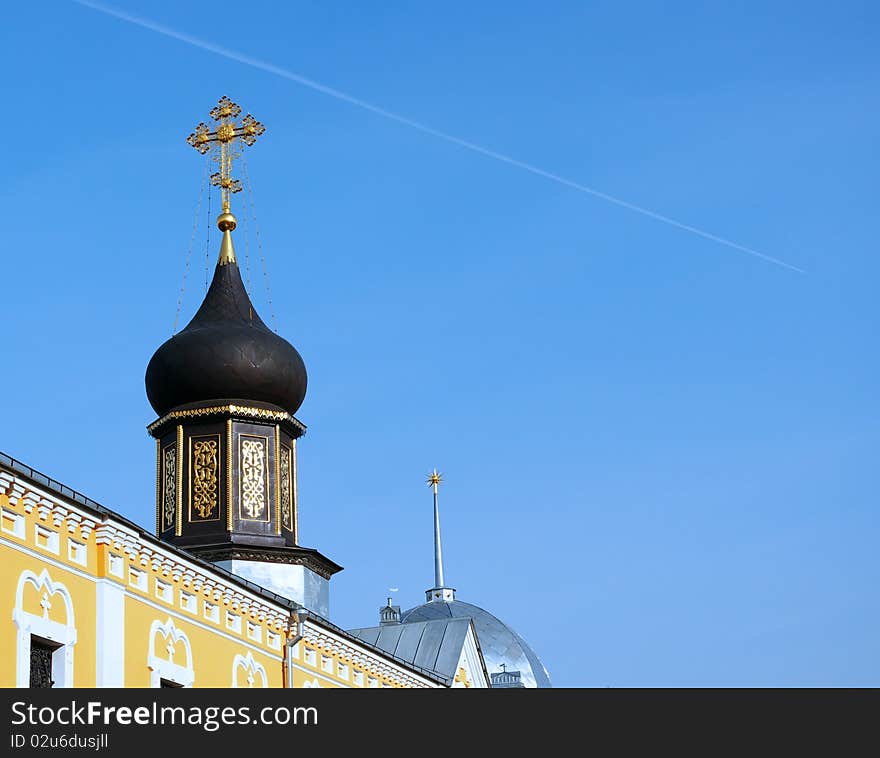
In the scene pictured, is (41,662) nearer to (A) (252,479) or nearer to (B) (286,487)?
(A) (252,479)

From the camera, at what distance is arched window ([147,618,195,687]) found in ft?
64.6

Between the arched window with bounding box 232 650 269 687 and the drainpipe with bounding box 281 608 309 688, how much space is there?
25.4 inches

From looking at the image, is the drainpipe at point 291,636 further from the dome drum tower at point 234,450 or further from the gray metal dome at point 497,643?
the gray metal dome at point 497,643

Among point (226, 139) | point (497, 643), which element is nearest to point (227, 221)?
point (226, 139)

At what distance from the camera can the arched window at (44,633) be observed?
56.2ft

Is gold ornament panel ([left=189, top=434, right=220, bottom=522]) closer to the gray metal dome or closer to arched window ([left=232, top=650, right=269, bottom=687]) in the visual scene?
arched window ([left=232, top=650, right=269, bottom=687])

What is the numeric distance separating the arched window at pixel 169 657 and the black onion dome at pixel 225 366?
8.76 m

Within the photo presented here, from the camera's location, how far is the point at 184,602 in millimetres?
20719

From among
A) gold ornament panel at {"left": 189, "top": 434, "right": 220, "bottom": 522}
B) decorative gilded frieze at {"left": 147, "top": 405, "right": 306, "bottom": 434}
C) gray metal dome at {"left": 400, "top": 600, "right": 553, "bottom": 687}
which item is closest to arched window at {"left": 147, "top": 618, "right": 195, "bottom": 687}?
gold ornament panel at {"left": 189, "top": 434, "right": 220, "bottom": 522}

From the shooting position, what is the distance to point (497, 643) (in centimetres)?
4859

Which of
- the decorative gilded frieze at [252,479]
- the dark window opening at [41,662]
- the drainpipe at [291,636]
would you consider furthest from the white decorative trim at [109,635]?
the decorative gilded frieze at [252,479]
